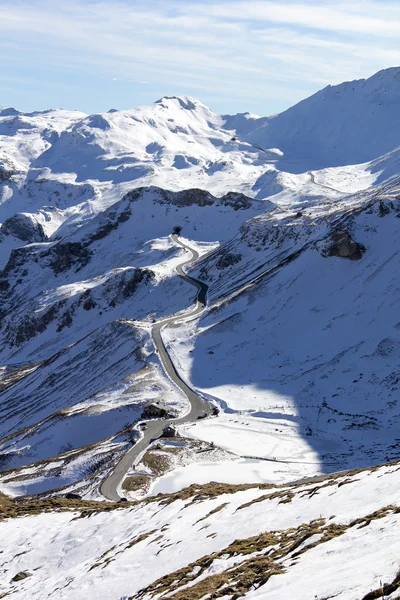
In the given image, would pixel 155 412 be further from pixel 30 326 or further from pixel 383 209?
pixel 30 326

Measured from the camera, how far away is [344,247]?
111m

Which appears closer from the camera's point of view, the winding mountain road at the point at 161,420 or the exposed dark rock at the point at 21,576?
the exposed dark rock at the point at 21,576

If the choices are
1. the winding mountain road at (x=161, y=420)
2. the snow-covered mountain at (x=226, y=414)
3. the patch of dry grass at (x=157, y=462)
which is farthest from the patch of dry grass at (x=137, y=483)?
the patch of dry grass at (x=157, y=462)

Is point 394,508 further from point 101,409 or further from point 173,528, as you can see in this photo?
point 101,409

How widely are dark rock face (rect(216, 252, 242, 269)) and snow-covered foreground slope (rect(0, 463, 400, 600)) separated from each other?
10598 cm

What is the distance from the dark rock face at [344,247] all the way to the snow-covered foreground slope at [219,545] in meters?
75.1

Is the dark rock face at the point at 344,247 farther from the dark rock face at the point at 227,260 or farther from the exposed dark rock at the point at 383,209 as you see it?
the dark rock face at the point at 227,260

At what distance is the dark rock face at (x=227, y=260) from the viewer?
481 ft

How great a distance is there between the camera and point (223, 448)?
6500 centimetres

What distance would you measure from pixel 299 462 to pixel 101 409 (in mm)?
33141

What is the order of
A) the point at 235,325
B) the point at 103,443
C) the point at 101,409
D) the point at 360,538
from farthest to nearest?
the point at 235,325, the point at 101,409, the point at 103,443, the point at 360,538

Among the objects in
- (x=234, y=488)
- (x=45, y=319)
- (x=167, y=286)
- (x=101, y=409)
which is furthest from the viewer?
(x=45, y=319)

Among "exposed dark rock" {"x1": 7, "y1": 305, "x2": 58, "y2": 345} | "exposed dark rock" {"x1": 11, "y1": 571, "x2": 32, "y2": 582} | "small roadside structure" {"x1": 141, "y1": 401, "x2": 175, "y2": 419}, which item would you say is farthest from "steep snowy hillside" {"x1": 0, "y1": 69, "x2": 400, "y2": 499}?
"exposed dark rock" {"x1": 11, "y1": 571, "x2": 32, "y2": 582}

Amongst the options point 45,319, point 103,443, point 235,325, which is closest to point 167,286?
point 45,319
